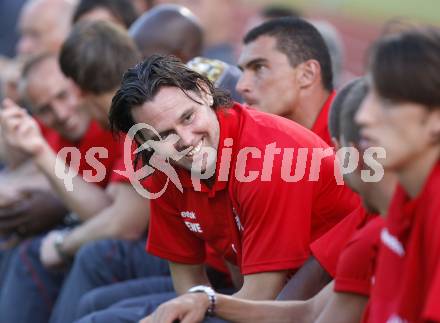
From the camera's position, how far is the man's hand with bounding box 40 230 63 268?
462 cm

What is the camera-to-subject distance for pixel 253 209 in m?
3.04

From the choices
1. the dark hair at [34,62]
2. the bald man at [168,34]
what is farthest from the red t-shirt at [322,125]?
the dark hair at [34,62]

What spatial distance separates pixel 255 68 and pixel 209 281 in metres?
0.80

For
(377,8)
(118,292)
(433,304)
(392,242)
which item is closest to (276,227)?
(392,242)

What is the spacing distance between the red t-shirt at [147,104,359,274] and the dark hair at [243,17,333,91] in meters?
0.60

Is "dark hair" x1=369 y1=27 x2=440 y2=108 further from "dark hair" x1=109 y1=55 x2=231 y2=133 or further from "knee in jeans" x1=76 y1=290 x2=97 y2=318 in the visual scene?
"knee in jeans" x1=76 y1=290 x2=97 y2=318

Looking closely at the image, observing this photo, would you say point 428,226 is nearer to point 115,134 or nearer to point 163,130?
point 163,130

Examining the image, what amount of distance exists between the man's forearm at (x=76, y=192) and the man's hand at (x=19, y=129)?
0.05m

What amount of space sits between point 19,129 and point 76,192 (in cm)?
38

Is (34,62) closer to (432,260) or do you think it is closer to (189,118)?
(189,118)

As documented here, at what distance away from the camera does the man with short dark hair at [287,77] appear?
12.2ft

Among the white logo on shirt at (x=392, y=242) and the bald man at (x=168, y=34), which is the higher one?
the white logo on shirt at (x=392, y=242)

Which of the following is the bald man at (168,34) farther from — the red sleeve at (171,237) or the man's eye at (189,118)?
the man's eye at (189,118)

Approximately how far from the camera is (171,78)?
122 inches
